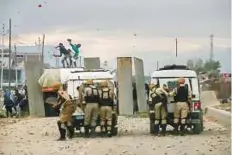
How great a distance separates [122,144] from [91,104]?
284cm

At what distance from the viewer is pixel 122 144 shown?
16688 millimetres

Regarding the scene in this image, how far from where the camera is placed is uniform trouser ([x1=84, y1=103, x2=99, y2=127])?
62.9 feet

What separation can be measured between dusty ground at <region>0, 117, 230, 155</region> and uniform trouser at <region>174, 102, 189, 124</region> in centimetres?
60

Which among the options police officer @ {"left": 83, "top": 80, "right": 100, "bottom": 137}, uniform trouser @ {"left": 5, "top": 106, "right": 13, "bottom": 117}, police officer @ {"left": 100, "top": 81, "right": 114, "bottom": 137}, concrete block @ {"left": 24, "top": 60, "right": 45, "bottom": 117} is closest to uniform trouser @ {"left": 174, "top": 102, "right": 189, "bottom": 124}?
police officer @ {"left": 100, "top": 81, "right": 114, "bottom": 137}

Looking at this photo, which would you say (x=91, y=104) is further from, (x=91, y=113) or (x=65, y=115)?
(x=65, y=115)

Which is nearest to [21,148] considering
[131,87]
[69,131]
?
[69,131]

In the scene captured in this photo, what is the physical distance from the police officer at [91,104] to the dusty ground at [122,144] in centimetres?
89

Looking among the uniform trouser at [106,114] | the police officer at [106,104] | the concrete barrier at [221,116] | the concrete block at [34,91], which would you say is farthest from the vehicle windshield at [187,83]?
the concrete block at [34,91]

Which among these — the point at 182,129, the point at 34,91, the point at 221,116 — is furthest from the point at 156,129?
the point at 34,91

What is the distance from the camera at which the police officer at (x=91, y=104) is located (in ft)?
62.8

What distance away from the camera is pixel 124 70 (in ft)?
105

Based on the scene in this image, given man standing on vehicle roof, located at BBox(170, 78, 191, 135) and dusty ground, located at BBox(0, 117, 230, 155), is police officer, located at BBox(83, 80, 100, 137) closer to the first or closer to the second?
dusty ground, located at BBox(0, 117, 230, 155)

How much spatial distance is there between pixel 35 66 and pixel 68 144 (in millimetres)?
18122

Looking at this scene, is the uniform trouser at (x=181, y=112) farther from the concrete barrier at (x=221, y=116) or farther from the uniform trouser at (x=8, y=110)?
the uniform trouser at (x=8, y=110)
